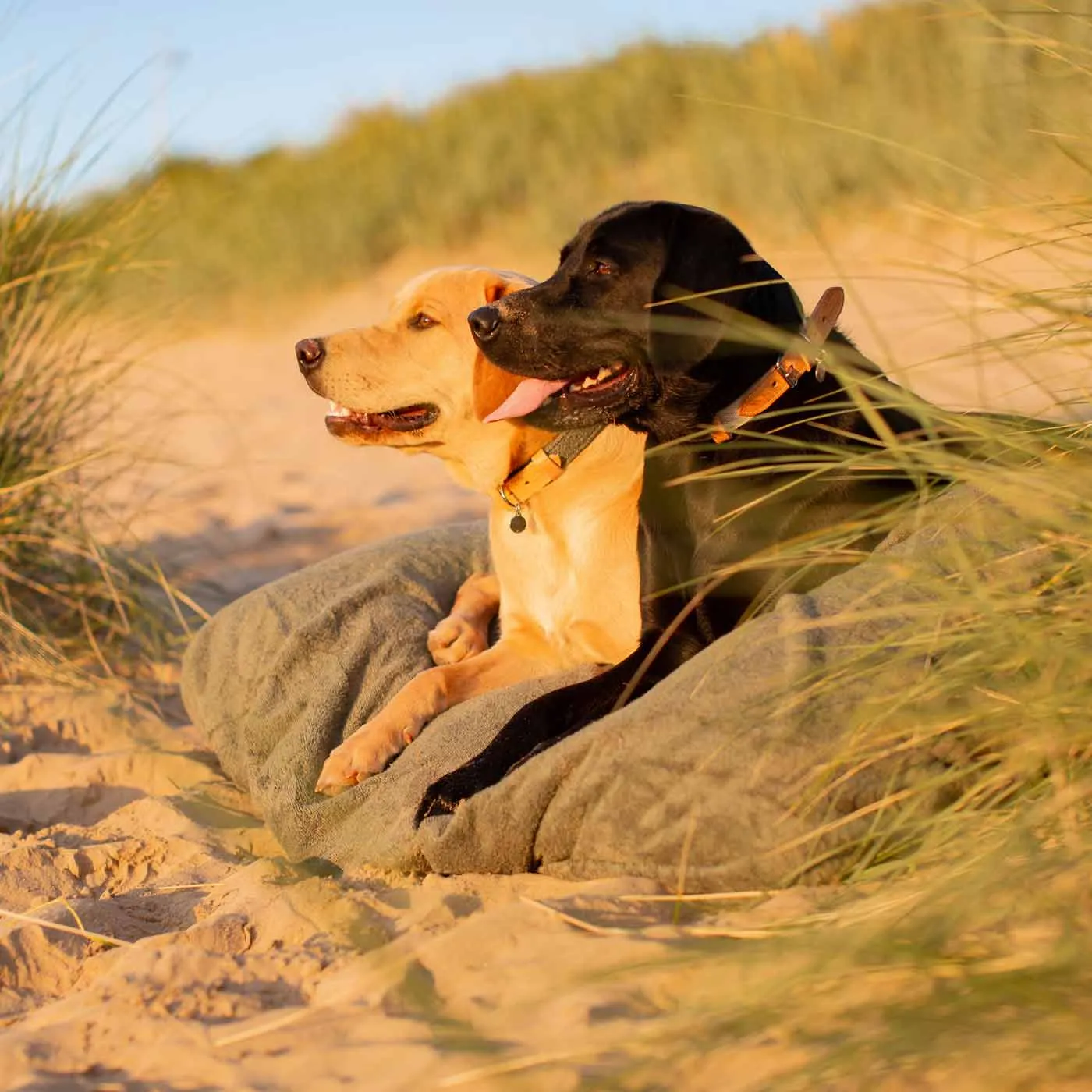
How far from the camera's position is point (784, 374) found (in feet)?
11.2

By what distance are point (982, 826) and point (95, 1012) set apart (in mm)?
1540

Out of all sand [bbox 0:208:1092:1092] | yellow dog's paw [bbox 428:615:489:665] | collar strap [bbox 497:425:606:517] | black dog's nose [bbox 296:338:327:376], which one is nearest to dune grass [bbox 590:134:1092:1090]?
sand [bbox 0:208:1092:1092]

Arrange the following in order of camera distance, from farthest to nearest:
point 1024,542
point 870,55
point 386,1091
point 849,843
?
point 870,55
point 1024,542
point 849,843
point 386,1091

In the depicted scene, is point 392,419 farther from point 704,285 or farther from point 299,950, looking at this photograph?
point 299,950

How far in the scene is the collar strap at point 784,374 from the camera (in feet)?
11.0

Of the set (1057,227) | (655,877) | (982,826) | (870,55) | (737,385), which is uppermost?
(870,55)

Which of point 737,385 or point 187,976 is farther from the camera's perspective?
point 737,385

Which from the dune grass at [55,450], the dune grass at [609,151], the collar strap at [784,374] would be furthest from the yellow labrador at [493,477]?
the dune grass at [609,151]

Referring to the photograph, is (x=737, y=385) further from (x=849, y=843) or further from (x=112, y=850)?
(x=112, y=850)

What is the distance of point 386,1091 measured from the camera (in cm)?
205

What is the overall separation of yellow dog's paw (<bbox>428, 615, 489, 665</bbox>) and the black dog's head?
0.91 meters

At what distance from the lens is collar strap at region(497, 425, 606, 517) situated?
4.11 metres

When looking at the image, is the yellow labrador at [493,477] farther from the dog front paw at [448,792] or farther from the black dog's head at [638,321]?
the dog front paw at [448,792]

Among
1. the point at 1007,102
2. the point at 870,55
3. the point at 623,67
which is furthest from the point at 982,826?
the point at 623,67
